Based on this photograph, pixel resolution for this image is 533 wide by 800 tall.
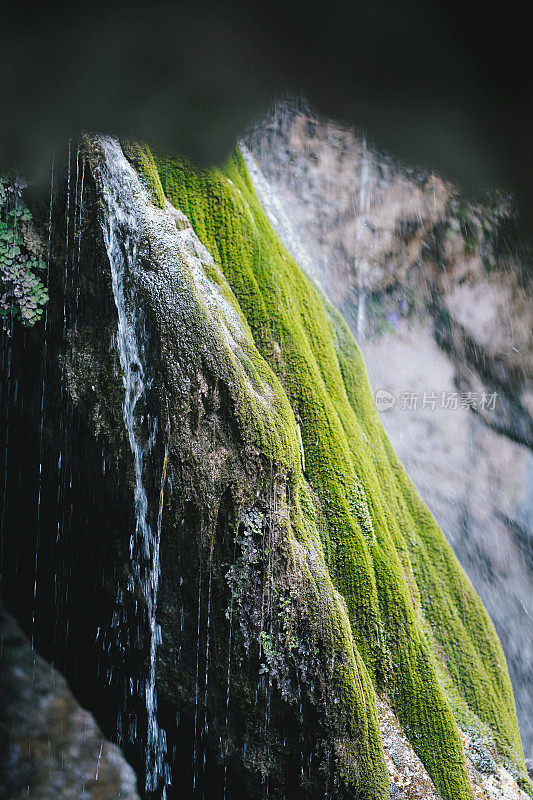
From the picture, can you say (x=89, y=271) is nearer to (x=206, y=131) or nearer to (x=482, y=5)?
(x=206, y=131)

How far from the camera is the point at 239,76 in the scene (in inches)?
109

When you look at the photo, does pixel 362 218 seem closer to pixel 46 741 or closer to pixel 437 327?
A: pixel 437 327

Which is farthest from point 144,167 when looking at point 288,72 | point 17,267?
point 288,72

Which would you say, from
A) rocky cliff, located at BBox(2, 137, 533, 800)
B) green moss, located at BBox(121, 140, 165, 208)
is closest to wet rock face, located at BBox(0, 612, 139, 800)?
rocky cliff, located at BBox(2, 137, 533, 800)

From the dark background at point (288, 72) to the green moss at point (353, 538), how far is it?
3.90 ft

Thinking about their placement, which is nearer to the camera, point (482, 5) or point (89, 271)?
point (482, 5)

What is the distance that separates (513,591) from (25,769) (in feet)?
20.8

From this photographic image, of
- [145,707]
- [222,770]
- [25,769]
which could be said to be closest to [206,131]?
[145,707]

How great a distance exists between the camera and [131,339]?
339 centimetres

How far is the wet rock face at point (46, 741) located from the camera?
418 centimetres

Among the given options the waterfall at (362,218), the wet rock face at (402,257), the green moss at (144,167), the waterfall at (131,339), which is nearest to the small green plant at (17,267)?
the waterfall at (131,339)

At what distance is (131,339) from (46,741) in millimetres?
3337

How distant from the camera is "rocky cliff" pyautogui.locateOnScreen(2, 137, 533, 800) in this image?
326 cm

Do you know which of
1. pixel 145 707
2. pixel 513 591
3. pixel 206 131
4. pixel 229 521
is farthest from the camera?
pixel 513 591
